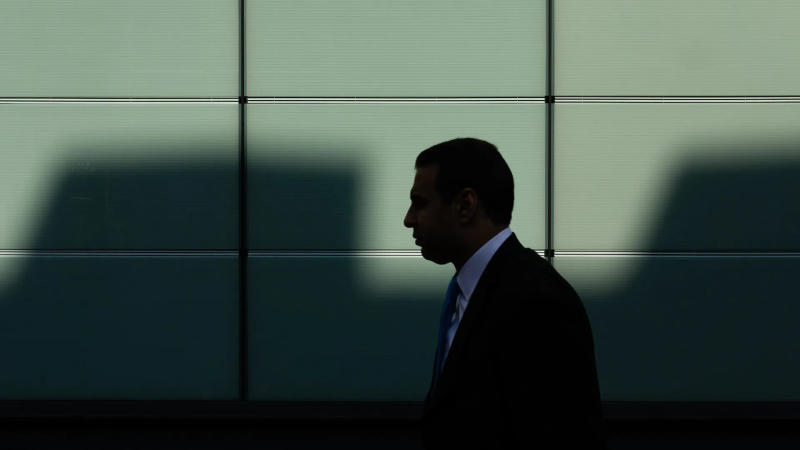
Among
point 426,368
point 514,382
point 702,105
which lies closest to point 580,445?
point 514,382

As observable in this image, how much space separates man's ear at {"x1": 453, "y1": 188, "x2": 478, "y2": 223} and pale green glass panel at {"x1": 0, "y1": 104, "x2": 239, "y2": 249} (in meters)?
3.93

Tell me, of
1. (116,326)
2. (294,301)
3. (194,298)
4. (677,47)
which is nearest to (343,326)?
(294,301)

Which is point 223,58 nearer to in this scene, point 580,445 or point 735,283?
point 735,283

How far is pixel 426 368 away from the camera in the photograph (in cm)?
546

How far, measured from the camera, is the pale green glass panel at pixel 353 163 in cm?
540

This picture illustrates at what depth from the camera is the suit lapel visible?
5.04ft

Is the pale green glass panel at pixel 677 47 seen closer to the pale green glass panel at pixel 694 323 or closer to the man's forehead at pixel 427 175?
the pale green glass panel at pixel 694 323

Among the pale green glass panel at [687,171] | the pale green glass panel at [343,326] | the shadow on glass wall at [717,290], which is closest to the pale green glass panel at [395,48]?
the pale green glass panel at [687,171]

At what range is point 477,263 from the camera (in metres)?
1.66

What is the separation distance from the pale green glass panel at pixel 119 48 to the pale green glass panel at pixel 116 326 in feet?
3.51

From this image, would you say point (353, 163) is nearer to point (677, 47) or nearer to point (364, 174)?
point (364, 174)

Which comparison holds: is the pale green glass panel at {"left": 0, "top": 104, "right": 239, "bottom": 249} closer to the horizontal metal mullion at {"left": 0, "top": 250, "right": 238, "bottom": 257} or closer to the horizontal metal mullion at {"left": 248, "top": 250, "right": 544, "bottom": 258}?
the horizontal metal mullion at {"left": 0, "top": 250, "right": 238, "bottom": 257}

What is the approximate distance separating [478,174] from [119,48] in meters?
4.35

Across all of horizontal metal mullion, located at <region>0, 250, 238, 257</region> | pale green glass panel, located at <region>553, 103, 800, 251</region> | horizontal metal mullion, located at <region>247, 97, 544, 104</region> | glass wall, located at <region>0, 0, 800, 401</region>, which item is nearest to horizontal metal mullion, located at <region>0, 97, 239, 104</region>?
glass wall, located at <region>0, 0, 800, 401</region>
